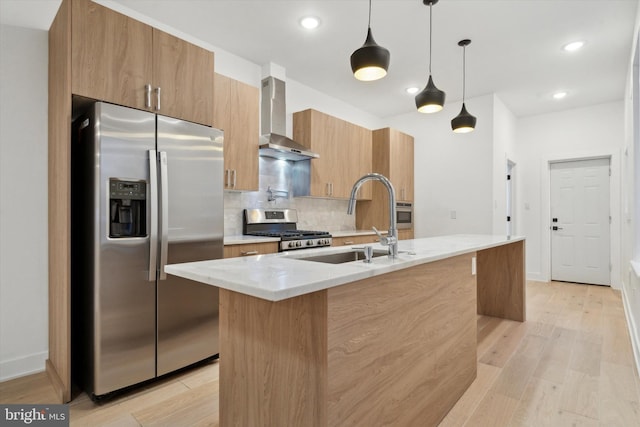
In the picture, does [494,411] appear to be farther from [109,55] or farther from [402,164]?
[402,164]

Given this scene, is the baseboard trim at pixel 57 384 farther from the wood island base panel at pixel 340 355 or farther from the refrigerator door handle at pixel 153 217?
the wood island base panel at pixel 340 355

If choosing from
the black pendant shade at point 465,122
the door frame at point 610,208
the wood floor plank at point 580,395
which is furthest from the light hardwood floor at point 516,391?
the door frame at point 610,208

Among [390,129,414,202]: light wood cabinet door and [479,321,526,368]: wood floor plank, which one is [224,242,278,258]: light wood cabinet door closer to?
[479,321,526,368]: wood floor plank

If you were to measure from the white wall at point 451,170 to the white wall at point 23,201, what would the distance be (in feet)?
15.2

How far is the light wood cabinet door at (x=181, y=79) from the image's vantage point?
2.32m

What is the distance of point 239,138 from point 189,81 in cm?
77

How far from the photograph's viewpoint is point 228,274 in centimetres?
118

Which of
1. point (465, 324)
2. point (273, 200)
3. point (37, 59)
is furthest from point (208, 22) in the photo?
point (465, 324)

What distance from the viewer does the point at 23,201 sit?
2.33 meters

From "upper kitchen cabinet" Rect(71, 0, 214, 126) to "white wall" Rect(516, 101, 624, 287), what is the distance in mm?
5350

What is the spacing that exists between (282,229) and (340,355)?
2.82 metres

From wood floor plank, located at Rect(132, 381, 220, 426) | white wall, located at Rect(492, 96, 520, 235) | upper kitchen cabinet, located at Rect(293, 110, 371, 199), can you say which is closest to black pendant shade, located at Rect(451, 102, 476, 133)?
upper kitchen cabinet, located at Rect(293, 110, 371, 199)

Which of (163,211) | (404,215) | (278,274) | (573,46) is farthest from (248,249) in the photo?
(573,46)

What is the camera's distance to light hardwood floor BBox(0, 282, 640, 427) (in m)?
1.85
